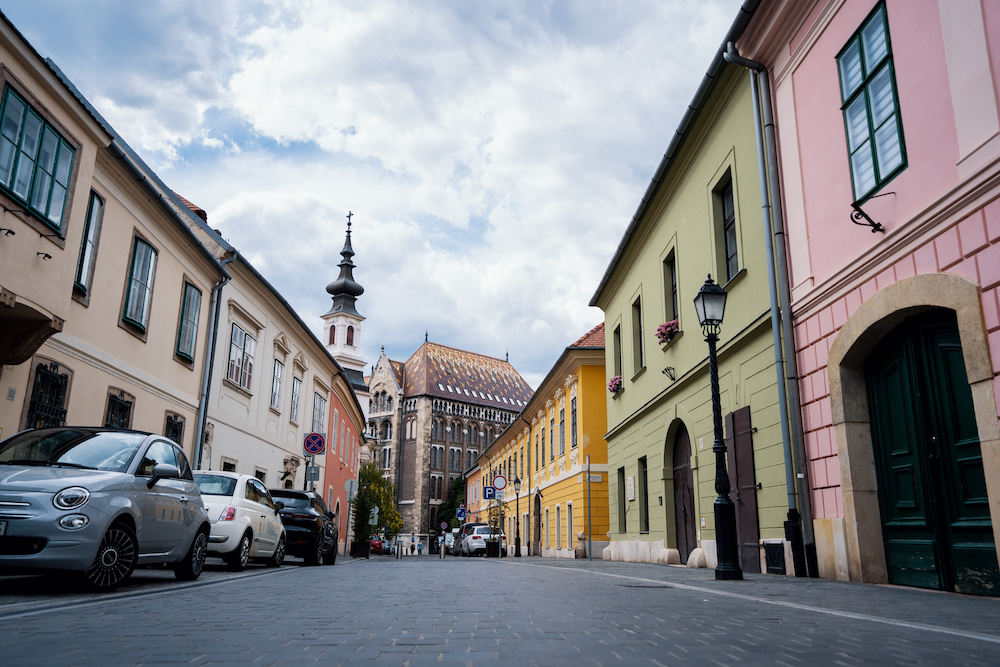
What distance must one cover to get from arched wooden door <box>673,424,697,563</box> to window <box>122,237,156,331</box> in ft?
37.6

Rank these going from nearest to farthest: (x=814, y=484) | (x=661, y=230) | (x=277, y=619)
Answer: (x=277, y=619) < (x=814, y=484) < (x=661, y=230)

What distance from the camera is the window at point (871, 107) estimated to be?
8.95 meters

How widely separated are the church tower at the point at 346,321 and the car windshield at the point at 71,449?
71.3m

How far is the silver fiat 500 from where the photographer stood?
6.99 m

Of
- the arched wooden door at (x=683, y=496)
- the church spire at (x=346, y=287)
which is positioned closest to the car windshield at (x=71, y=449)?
the arched wooden door at (x=683, y=496)

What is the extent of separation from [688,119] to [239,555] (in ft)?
36.9

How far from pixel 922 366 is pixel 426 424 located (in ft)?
299

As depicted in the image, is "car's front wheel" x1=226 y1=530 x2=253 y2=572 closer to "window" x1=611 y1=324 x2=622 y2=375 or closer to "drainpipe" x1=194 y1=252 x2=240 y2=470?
"drainpipe" x1=194 y1=252 x2=240 y2=470

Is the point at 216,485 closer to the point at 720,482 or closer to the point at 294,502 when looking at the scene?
the point at 294,502

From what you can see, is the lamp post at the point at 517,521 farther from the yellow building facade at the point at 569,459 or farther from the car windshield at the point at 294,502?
the car windshield at the point at 294,502

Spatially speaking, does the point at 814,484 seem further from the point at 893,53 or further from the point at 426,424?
the point at 426,424

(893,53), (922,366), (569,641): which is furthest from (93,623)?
(893,53)

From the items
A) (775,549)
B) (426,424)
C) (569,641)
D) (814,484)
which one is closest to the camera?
(569,641)

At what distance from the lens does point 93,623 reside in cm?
523
